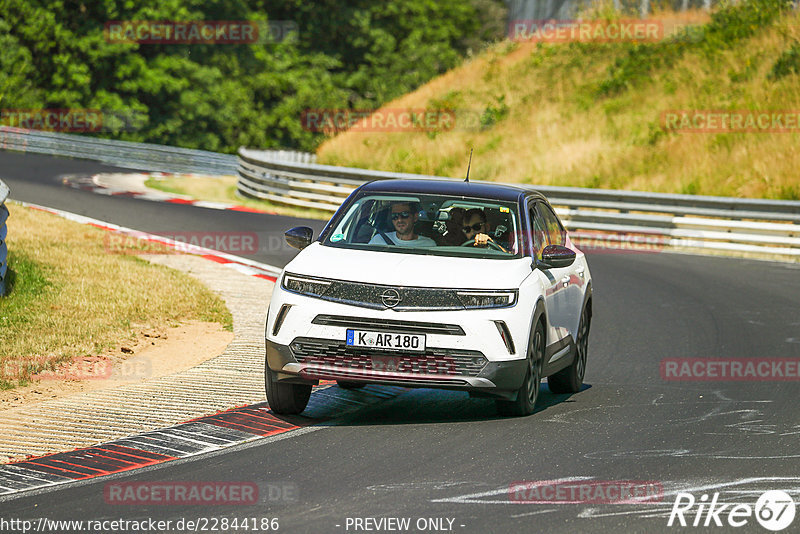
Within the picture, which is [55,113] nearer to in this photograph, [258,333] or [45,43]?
[45,43]

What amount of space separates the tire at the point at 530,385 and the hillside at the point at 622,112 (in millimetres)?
19691

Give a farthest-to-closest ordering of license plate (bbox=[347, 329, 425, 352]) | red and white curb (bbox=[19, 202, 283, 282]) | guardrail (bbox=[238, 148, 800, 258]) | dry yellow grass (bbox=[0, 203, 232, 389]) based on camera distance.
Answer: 1. guardrail (bbox=[238, 148, 800, 258])
2. red and white curb (bbox=[19, 202, 283, 282])
3. dry yellow grass (bbox=[0, 203, 232, 389])
4. license plate (bbox=[347, 329, 425, 352])

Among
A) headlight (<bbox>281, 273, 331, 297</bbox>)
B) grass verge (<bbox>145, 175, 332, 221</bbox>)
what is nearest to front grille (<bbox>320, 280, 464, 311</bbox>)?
headlight (<bbox>281, 273, 331, 297</bbox>)

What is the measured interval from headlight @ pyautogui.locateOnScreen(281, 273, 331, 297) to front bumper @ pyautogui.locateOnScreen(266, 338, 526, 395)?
0.35 meters

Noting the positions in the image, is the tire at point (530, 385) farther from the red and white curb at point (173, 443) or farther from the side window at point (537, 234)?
the red and white curb at point (173, 443)

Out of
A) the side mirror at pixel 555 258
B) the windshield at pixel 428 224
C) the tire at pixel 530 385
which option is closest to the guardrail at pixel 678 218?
the windshield at pixel 428 224

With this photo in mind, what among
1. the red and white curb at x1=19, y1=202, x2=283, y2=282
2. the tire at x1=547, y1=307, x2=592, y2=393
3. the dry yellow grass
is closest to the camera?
the tire at x1=547, y1=307, x2=592, y2=393

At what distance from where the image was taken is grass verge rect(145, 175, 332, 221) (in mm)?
28578

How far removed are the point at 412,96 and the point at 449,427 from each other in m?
35.9

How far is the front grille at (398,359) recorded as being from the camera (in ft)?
27.3

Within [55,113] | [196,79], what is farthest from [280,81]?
[55,113]

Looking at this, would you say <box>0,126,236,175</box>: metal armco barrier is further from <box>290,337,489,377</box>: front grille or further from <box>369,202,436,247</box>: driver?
<box>290,337,489,377</box>: front grille

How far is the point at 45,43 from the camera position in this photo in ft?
170

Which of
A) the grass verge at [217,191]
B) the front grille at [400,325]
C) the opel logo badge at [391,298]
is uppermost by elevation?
the opel logo badge at [391,298]
